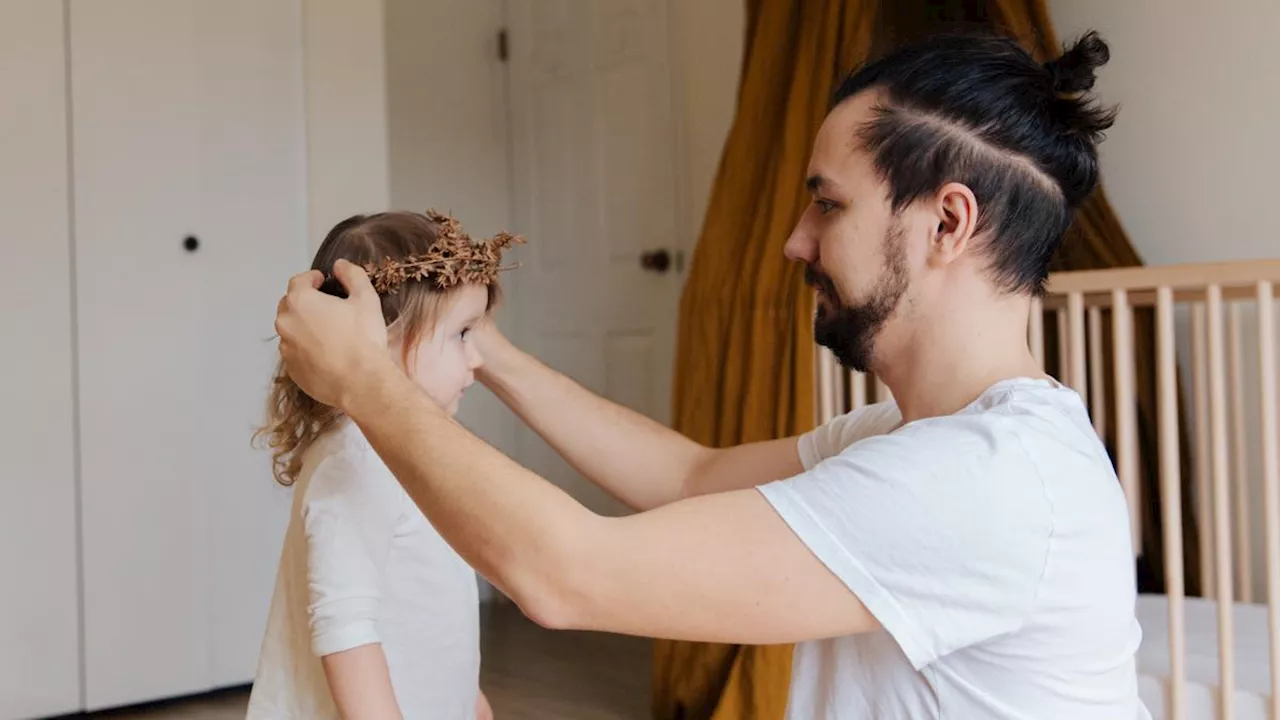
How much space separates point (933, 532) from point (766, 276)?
1618 millimetres

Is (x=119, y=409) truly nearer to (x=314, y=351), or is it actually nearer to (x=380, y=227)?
(x=380, y=227)

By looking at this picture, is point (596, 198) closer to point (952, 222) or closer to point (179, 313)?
point (179, 313)

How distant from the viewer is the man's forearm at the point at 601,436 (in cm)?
133

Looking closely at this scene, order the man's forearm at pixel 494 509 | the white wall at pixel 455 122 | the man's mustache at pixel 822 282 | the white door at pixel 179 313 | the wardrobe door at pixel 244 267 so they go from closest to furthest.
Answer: the man's forearm at pixel 494 509 < the man's mustache at pixel 822 282 < the white door at pixel 179 313 < the wardrobe door at pixel 244 267 < the white wall at pixel 455 122

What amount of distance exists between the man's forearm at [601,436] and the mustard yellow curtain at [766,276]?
3.25 feet

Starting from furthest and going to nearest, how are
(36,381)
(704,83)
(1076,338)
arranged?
(704,83) → (36,381) → (1076,338)

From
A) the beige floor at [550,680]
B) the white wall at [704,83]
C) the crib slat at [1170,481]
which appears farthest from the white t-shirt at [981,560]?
the white wall at [704,83]

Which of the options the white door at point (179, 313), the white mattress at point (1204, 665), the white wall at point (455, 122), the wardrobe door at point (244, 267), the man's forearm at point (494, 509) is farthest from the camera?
the white wall at point (455, 122)

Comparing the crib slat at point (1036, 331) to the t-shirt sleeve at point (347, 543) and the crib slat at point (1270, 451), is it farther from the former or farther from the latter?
the t-shirt sleeve at point (347, 543)

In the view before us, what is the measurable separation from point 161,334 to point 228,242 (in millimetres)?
277

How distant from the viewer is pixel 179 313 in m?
2.74

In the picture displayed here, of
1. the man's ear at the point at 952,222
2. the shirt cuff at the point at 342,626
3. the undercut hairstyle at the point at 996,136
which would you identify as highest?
the undercut hairstyle at the point at 996,136

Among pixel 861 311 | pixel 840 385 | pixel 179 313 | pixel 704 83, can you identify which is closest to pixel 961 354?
pixel 861 311

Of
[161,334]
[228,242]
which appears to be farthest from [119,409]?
[228,242]
